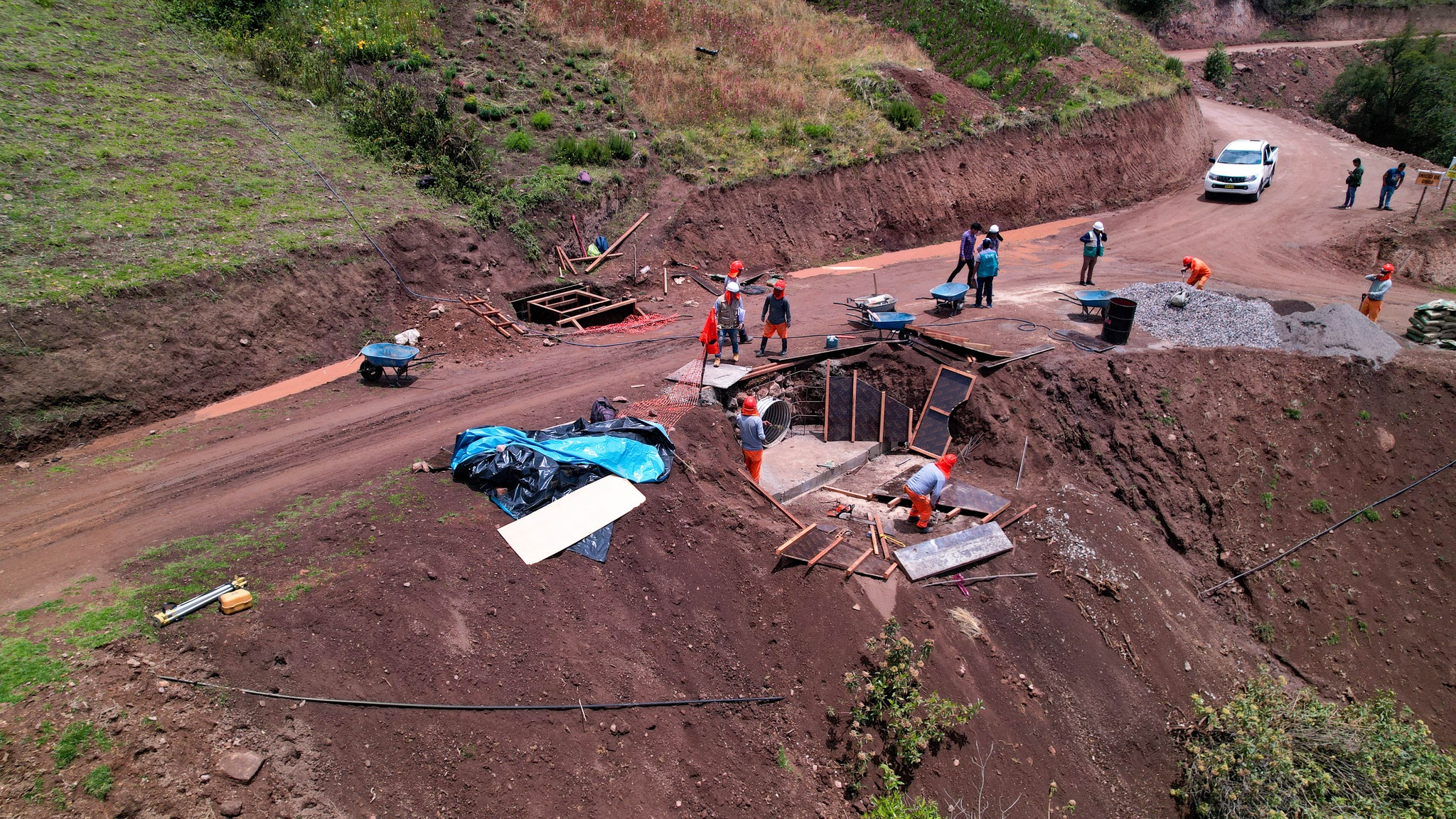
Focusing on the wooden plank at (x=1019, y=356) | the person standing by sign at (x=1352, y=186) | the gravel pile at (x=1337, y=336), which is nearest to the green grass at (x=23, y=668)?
the wooden plank at (x=1019, y=356)

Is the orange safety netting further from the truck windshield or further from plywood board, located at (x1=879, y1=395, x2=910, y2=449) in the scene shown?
the truck windshield

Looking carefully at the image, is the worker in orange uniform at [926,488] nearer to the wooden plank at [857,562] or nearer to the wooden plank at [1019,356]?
the wooden plank at [857,562]

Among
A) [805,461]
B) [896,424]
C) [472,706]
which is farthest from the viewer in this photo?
[896,424]

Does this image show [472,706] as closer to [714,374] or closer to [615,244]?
[714,374]

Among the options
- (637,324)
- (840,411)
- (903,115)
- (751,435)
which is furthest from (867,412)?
(903,115)

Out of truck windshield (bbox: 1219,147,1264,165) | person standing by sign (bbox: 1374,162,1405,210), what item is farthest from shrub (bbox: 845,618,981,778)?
truck windshield (bbox: 1219,147,1264,165)

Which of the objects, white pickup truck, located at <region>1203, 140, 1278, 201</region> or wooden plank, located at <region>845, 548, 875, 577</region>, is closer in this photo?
wooden plank, located at <region>845, 548, 875, 577</region>
